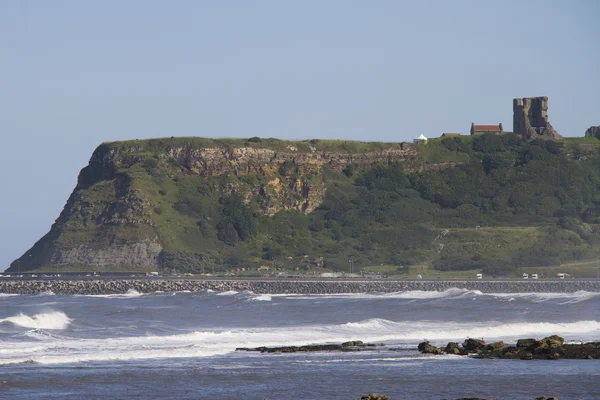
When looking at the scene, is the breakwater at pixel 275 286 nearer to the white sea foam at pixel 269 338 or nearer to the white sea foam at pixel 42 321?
the white sea foam at pixel 42 321

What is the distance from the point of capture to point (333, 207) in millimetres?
153500

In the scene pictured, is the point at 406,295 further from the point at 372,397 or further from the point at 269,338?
the point at 372,397

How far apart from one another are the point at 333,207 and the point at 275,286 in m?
54.2

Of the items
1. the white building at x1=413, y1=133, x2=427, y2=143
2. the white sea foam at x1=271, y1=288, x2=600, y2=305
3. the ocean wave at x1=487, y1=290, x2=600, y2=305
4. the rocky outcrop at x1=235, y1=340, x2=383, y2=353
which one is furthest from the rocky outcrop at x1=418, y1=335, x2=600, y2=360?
the white building at x1=413, y1=133, x2=427, y2=143

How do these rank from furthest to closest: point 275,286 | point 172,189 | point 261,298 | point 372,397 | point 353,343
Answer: point 172,189 < point 275,286 < point 261,298 < point 353,343 < point 372,397

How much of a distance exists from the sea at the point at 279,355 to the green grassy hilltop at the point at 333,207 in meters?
44.0

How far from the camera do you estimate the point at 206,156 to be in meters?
153

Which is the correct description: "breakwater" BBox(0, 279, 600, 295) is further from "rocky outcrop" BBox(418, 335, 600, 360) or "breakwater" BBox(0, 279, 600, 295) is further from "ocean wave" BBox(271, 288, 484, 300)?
"rocky outcrop" BBox(418, 335, 600, 360)

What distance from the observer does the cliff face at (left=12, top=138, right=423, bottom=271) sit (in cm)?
12825

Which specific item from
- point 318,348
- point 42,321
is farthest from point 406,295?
point 318,348

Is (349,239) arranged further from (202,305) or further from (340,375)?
(340,375)

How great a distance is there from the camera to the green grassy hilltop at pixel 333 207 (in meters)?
129

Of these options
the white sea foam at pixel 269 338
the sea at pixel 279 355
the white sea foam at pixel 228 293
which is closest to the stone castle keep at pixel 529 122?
the white sea foam at pixel 228 293

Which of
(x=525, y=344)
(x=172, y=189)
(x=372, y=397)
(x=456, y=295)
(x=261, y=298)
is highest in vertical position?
(x=172, y=189)
